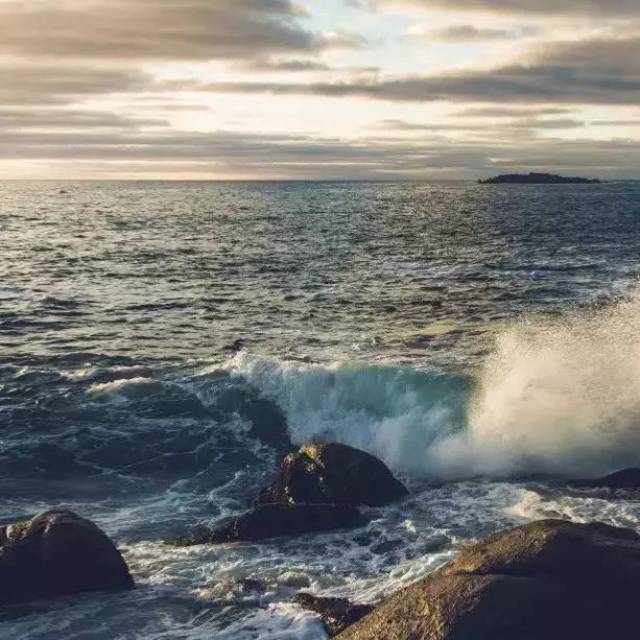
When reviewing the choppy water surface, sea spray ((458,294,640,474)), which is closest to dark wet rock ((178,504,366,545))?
the choppy water surface

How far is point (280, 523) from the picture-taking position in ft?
55.8

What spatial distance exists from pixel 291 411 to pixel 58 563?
1177 centimetres

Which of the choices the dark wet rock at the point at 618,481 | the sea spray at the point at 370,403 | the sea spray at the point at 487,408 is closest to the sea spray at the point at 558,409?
the sea spray at the point at 487,408

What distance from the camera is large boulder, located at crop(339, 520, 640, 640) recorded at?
32.4ft

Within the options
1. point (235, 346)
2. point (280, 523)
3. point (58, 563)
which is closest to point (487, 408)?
point (280, 523)

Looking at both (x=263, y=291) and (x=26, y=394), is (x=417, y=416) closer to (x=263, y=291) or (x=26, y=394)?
(x=26, y=394)

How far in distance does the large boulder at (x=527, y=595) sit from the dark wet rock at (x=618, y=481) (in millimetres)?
8256

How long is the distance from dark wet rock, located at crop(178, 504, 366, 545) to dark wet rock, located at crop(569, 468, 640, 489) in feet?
17.9

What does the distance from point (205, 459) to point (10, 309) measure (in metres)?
22.0

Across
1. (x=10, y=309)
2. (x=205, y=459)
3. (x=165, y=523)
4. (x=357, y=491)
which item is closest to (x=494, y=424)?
(x=357, y=491)

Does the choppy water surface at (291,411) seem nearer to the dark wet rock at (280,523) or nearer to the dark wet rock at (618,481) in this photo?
the dark wet rock at (280,523)

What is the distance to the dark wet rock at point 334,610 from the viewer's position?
492 inches

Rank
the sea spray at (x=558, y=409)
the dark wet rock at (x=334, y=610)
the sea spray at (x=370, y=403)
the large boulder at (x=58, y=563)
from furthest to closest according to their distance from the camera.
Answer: the sea spray at (x=370, y=403)
the sea spray at (x=558, y=409)
the large boulder at (x=58, y=563)
the dark wet rock at (x=334, y=610)

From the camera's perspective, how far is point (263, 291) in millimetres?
45031
